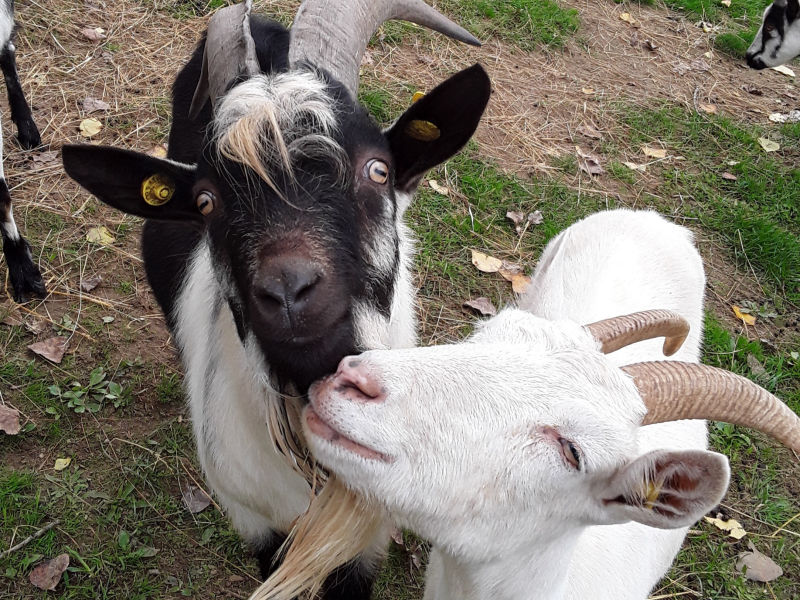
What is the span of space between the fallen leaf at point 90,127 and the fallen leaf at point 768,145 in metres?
5.10

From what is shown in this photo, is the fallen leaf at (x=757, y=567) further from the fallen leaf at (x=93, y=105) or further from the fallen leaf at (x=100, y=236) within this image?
the fallen leaf at (x=93, y=105)

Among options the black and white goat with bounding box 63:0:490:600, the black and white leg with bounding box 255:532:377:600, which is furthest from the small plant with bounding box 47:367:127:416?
the black and white leg with bounding box 255:532:377:600

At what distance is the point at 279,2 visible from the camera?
5324mm

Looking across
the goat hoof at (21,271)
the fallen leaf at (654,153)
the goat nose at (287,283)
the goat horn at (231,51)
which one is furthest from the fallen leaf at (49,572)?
the fallen leaf at (654,153)

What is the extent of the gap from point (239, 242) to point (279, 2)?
429cm

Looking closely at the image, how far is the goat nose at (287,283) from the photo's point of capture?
60.3 inches

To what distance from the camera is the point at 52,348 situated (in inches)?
134

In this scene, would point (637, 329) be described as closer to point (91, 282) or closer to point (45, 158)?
point (91, 282)

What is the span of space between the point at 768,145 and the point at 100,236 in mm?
5148

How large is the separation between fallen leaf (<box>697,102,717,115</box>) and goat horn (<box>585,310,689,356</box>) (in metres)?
4.46

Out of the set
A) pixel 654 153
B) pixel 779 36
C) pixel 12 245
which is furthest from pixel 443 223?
pixel 779 36

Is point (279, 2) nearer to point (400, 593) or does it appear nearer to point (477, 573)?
point (400, 593)

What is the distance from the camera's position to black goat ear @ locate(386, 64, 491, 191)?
1.98 metres

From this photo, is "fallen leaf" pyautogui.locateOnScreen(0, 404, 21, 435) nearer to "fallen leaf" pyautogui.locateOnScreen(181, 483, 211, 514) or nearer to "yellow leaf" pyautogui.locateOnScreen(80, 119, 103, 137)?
"fallen leaf" pyautogui.locateOnScreen(181, 483, 211, 514)
